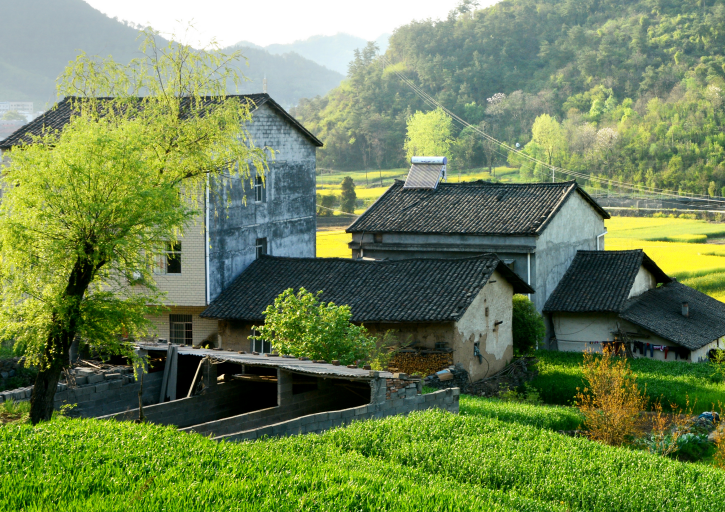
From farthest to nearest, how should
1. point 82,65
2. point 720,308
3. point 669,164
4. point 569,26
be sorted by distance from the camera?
point 569,26 < point 669,164 < point 720,308 < point 82,65

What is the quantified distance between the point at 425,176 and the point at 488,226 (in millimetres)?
6050

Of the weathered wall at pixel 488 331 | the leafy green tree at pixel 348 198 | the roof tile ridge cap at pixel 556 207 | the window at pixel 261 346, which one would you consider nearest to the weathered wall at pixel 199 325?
the window at pixel 261 346

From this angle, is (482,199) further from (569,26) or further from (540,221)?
(569,26)

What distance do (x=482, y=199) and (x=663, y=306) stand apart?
26.6 ft

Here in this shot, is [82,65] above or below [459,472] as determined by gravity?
above

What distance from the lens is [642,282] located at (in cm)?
2977

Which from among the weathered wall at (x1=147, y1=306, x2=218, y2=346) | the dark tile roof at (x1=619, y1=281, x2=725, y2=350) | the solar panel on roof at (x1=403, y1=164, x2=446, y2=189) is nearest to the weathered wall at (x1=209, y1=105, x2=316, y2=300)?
the weathered wall at (x1=147, y1=306, x2=218, y2=346)

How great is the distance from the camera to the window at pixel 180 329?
25188 millimetres

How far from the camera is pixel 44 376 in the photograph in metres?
12.9

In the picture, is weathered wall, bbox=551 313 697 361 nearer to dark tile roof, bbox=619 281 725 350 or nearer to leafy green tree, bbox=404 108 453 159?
dark tile roof, bbox=619 281 725 350

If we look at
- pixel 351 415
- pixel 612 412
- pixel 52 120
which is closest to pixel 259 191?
pixel 52 120

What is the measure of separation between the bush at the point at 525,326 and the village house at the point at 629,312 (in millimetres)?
1889

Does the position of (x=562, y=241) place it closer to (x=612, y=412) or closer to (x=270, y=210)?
(x=270, y=210)

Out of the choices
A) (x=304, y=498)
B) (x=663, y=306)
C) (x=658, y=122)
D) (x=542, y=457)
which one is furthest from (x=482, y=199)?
(x=658, y=122)
